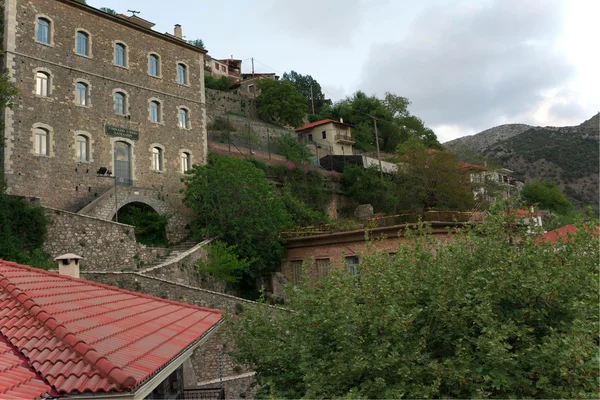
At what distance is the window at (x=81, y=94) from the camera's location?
24.2m

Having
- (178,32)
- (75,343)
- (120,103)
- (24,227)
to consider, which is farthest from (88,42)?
(75,343)

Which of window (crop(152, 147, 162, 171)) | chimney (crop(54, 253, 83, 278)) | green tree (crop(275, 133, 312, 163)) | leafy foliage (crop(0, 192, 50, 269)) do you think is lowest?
chimney (crop(54, 253, 83, 278))

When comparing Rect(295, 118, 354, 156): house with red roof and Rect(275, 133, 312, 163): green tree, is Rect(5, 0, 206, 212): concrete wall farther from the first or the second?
Rect(295, 118, 354, 156): house with red roof

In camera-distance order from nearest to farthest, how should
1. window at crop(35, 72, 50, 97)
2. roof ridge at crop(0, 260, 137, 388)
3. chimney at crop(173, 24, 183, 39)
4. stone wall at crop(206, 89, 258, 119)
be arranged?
1. roof ridge at crop(0, 260, 137, 388)
2. window at crop(35, 72, 50, 97)
3. chimney at crop(173, 24, 183, 39)
4. stone wall at crop(206, 89, 258, 119)

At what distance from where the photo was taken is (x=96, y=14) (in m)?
25.5

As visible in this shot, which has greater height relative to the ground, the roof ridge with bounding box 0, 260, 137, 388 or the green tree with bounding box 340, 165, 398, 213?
the green tree with bounding box 340, 165, 398, 213

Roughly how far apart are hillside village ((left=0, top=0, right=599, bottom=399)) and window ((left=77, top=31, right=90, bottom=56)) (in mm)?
98

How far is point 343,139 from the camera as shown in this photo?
173 ft

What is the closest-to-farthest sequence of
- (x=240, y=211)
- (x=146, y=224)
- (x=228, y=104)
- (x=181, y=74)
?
(x=240, y=211) → (x=146, y=224) → (x=181, y=74) → (x=228, y=104)

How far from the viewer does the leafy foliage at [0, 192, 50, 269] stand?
17531 millimetres

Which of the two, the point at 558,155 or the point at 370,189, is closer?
the point at 370,189

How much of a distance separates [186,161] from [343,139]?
26975mm

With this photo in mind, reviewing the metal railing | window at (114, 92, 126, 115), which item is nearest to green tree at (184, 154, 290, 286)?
window at (114, 92, 126, 115)

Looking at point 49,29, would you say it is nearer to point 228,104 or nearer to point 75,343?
point 75,343
